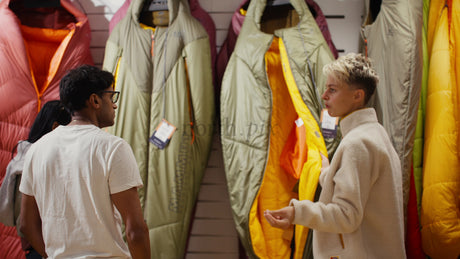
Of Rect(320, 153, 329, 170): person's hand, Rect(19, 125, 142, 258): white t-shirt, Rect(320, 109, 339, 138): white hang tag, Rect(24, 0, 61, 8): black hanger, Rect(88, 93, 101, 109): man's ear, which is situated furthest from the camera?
Rect(24, 0, 61, 8): black hanger

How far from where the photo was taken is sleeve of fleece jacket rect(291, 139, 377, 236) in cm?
112

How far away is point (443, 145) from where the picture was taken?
181 centimetres

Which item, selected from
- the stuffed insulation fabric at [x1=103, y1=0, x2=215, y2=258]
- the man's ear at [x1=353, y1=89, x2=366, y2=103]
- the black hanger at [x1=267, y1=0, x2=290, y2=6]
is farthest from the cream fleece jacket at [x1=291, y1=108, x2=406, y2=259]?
the black hanger at [x1=267, y1=0, x2=290, y2=6]

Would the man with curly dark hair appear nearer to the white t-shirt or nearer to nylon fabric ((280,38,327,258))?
the white t-shirt

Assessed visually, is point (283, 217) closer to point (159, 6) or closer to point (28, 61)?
point (159, 6)

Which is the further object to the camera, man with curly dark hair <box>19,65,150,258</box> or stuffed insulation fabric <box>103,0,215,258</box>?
stuffed insulation fabric <box>103,0,215,258</box>

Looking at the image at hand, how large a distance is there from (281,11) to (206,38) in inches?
20.1

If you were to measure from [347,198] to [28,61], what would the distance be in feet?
6.20

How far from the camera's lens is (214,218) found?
2412mm

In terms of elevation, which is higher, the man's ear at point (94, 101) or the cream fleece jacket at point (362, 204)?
the man's ear at point (94, 101)

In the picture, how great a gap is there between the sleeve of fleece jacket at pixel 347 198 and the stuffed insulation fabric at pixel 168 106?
0.98 meters

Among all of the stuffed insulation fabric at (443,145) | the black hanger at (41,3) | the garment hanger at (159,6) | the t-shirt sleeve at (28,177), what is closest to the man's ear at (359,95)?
the stuffed insulation fabric at (443,145)

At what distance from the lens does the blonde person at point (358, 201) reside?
1.13m

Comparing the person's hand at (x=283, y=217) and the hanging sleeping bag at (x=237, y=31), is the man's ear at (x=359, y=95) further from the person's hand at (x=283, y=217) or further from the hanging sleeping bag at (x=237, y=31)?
the hanging sleeping bag at (x=237, y=31)
